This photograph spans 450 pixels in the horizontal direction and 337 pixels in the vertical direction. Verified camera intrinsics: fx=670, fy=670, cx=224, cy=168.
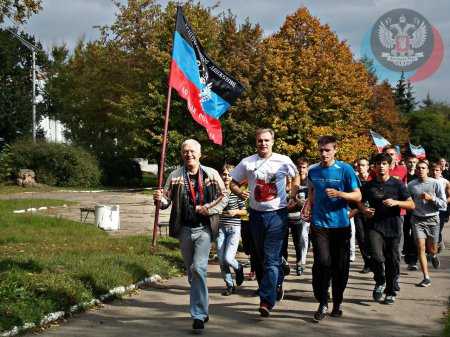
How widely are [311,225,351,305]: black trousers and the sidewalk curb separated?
2558 millimetres

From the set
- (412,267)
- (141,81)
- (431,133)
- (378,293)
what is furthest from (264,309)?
(431,133)

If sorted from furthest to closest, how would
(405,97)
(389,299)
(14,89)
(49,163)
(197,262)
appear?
(405,97) < (14,89) < (49,163) < (389,299) < (197,262)

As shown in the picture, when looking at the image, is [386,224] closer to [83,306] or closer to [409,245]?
[409,245]

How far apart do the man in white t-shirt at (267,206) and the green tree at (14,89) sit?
46.0m

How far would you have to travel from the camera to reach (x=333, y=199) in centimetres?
727

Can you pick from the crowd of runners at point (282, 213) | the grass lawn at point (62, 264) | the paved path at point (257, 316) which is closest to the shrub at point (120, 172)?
the grass lawn at point (62, 264)

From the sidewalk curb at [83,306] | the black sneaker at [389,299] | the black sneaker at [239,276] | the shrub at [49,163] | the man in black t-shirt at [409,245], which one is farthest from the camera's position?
the shrub at [49,163]

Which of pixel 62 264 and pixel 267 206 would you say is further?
pixel 62 264

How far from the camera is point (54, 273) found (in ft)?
28.3

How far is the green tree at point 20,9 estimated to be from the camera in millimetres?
12766

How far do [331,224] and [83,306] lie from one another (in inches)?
114

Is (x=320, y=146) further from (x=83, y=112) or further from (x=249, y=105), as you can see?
(x=83, y=112)

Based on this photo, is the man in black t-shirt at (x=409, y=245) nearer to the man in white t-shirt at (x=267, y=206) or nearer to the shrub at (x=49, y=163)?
the man in white t-shirt at (x=267, y=206)

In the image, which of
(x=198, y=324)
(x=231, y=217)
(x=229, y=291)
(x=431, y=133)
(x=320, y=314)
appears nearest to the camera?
(x=198, y=324)
